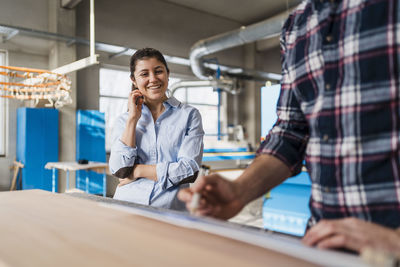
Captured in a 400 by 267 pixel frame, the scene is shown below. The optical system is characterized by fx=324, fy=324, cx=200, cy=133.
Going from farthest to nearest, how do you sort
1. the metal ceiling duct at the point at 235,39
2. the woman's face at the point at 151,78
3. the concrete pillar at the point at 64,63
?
the concrete pillar at the point at 64,63 → the metal ceiling duct at the point at 235,39 → the woman's face at the point at 151,78

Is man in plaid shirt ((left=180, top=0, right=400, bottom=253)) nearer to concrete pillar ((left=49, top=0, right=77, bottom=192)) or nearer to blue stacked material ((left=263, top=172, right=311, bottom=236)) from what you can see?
blue stacked material ((left=263, top=172, right=311, bottom=236))

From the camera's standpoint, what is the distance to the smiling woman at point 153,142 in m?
1.56

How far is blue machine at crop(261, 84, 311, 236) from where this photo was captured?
138 inches

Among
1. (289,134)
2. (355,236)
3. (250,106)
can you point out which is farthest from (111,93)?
(355,236)

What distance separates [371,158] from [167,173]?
985 millimetres

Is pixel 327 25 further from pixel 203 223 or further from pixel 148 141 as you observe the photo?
pixel 148 141

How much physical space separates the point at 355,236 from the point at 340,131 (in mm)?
278

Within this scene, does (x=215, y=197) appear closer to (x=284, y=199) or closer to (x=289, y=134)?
(x=289, y=134)

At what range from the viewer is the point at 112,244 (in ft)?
2.41

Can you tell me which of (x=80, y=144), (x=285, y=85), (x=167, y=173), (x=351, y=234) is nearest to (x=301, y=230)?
(x=167, y=173)

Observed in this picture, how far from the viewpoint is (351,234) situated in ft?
1.88

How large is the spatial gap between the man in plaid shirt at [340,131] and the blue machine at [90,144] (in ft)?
18.0

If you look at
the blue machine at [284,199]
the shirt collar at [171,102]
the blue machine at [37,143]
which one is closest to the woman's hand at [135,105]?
the shirt collar at [171,102]

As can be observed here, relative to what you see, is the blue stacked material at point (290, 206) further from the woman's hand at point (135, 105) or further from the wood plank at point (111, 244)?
the wood plank at point (111, 244)
